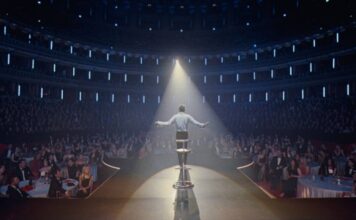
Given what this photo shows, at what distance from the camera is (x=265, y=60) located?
119 ft

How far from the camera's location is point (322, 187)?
863 cm

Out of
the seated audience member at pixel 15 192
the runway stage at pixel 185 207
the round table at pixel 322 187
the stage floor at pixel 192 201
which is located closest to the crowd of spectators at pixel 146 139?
the seated audience member at pixel 15 192

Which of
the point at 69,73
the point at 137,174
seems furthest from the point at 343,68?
the point at 69,73

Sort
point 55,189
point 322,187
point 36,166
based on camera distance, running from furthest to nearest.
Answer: point 36,166 → point 55,189 → point 322,187

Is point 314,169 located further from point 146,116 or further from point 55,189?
point 146,116

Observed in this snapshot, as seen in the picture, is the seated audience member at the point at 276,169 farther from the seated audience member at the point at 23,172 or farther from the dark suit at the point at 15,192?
the seated audience member at the point at 23,172

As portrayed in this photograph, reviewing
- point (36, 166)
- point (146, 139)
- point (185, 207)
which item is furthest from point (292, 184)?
point (146, 139)

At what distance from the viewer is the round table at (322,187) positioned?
8398 mm

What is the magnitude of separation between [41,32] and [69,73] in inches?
254

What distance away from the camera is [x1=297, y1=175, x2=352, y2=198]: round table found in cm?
840

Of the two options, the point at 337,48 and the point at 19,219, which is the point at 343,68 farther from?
the point at 19,219

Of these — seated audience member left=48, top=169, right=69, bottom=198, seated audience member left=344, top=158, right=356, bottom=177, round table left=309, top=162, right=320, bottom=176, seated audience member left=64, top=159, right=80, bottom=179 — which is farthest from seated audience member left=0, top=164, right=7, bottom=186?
seated audience member left=344, top=158, right=356, bottom=177

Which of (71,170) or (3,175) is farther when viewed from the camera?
(71,170)

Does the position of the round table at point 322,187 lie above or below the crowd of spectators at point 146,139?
below
